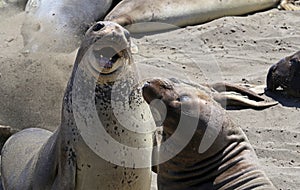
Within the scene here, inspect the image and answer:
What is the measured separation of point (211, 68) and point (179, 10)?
4.64 ft

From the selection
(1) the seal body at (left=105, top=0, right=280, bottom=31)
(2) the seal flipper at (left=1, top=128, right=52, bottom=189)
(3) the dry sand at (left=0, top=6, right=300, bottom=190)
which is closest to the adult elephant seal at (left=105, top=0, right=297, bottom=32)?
(1) the seal body at (left=105, top=0, right=280, bottom=31)

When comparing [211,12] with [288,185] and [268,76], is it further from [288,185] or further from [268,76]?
[288,185]

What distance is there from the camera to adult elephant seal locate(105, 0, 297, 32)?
7184mm

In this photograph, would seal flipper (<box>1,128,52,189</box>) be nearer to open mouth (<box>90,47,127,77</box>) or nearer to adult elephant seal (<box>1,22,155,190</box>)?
adult elephant seal (<box>1,22,155,190</box>)

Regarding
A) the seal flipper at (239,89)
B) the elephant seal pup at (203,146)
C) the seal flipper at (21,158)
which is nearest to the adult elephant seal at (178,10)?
the seal flipper at (239,89)

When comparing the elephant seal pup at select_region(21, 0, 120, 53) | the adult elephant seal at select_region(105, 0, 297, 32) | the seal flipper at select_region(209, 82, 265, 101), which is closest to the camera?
the seal flipper at select_region(209, 82, 265, 101)

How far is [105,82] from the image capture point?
3.51 meters

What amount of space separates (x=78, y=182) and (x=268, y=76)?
90.6 inches

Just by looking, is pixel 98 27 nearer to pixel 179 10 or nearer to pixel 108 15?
pixel 108 15

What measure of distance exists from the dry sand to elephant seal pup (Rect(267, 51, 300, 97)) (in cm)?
10

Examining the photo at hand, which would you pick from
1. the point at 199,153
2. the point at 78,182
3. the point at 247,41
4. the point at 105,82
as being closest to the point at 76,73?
the point at 105,82

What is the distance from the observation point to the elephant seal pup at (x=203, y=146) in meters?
3.14

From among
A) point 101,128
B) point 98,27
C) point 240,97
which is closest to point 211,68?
point 240,97

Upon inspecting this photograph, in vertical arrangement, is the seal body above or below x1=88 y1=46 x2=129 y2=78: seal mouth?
below
